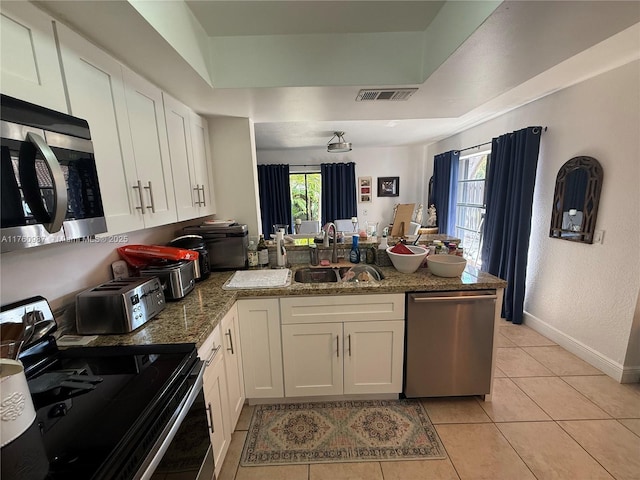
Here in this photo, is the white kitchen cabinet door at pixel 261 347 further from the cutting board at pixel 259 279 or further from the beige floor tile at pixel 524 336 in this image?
the beige floor tile at pixel 524 336

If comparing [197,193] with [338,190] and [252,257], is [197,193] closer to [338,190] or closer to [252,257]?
[252,257]

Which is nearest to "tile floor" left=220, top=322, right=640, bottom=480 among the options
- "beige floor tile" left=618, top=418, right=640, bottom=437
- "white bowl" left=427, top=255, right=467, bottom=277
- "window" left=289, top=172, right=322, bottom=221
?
"beige floor tile" left=618, top=418, right=640, bottom=437

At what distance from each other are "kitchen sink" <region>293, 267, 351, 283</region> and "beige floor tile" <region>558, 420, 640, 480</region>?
67.8 inches

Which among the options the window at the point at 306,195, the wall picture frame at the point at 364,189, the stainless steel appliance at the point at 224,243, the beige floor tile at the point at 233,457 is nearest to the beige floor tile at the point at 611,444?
the beige floor tile at the point at 233,457

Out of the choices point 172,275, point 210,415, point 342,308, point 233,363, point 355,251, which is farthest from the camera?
point 355,251

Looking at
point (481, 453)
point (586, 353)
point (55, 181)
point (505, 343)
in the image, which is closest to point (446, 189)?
point (505, 343)

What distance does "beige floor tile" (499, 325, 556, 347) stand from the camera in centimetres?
254

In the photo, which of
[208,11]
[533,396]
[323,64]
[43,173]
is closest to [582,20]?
[323,64]

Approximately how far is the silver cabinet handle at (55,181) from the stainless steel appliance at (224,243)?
1285 millimetres

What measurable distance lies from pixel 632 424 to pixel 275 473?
2.22 metres

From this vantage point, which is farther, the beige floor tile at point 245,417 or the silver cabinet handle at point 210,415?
the beige floor tile at point 245,417

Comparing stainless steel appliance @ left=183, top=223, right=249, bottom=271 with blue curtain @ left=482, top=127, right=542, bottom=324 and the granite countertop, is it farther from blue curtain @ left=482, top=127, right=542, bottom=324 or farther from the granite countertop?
blue curtain @ left=482, top=127, right=542, bottom=324

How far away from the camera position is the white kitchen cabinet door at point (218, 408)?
125 cm

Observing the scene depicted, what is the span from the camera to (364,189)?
5668 mm
